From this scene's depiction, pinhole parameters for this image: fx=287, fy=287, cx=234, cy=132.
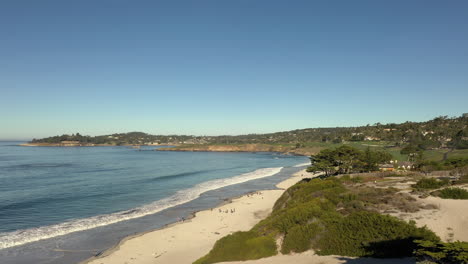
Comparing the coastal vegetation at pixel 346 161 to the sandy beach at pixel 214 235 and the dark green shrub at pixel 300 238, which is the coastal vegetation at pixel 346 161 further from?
the dark green shrub at pixel 300 238

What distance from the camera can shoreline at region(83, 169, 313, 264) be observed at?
1991 centimetres

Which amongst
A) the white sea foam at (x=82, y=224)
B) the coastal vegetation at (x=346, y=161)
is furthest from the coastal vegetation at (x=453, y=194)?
the white sea foam at (x=82, y=224)

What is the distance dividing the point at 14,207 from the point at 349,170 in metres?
47.0

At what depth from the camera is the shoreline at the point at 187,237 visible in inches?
784

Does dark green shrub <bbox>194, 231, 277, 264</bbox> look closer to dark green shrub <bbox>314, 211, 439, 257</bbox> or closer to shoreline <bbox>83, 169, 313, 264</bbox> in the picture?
dark green shrub <bbox>314, 211, 439, 257</bbox>

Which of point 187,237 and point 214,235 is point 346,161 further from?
point 187,237

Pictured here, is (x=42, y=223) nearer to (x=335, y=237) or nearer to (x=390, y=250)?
(x=335, y=237)

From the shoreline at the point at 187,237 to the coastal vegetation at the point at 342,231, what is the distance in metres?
4.85

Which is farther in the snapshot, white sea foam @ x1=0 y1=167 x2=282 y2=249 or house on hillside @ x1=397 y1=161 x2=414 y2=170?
house on hillside @ x1=397 y1=161 x2=414 y2=170

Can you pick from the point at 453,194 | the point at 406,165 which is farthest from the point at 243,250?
the point at 406,165

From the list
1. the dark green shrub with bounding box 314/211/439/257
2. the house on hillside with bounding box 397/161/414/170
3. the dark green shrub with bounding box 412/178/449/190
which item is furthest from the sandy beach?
the house on hillside with bounding box 397/161/414/170

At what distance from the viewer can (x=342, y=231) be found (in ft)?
50.1

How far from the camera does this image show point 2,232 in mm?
25250

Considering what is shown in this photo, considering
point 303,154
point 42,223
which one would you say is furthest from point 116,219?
point 303,154
